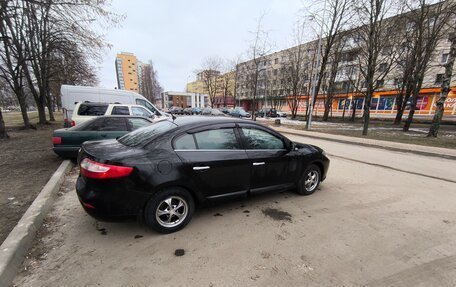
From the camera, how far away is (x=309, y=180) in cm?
428

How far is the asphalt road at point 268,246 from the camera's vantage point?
2.19 metres

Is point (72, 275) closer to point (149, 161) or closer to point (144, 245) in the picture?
point (144, 245)

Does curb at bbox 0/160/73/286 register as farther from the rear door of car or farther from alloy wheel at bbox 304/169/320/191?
alloy wheel at bbox 304/169/320/191

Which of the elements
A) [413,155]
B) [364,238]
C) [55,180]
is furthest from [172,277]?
[413,155]

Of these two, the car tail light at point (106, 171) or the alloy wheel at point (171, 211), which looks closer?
the car tail light at point (106, 171)

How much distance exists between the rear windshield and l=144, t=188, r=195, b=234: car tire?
813mm

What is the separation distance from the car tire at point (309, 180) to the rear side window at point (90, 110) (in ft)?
25.8

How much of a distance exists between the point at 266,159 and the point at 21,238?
132 inches

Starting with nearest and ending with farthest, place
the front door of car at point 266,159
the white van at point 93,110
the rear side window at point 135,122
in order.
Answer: the front door of car at point 266,159
the rear side window at point 135,122
the white van at point 93,110

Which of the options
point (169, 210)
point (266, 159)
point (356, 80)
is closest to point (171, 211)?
point (169, 210)

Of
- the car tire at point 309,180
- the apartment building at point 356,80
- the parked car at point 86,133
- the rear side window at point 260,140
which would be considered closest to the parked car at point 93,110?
the parked car at point 86,133

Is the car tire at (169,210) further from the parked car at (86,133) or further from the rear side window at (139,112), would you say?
the rear side window at (139,112)

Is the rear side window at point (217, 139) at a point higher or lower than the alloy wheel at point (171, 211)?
higher

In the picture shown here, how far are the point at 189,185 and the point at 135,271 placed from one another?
1123 millimetres
